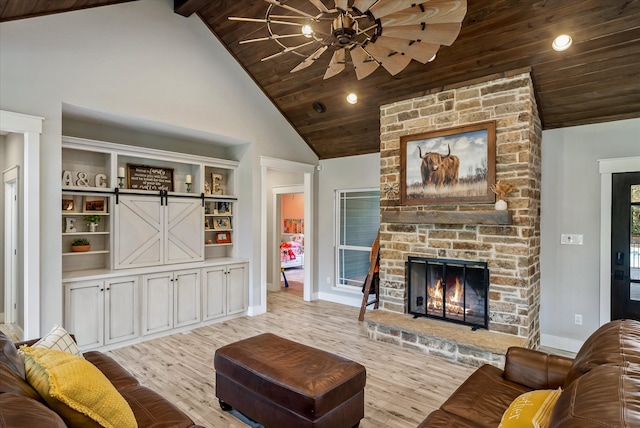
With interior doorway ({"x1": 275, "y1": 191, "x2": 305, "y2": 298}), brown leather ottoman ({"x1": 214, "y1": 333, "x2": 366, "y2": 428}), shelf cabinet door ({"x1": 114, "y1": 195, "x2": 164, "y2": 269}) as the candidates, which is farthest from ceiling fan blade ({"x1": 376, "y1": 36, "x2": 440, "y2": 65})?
interior doorway ({"x1": 275, "y1": 191, "x2": 305, "y2": 298})

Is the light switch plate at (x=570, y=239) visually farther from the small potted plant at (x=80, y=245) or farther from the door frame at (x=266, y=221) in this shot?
the small potted plant at (x=80, y=245)

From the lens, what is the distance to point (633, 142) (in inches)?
149

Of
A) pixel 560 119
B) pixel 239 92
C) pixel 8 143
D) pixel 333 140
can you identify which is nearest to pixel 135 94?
pixel 239 92

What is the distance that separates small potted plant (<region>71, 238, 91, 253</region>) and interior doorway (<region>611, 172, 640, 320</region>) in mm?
6122

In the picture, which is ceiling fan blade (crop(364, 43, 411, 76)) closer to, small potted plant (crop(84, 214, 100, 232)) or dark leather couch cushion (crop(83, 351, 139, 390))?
dark leather couch cushion (crop(83, 351, 139, 390))

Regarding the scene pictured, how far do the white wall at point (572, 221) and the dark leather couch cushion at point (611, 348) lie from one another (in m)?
2.58

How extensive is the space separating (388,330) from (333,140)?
325 centimetres

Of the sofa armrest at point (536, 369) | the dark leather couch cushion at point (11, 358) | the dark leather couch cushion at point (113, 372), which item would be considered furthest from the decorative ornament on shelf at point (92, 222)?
the sofa armrest at point (536, 369)

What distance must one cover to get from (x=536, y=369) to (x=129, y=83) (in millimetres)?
4816

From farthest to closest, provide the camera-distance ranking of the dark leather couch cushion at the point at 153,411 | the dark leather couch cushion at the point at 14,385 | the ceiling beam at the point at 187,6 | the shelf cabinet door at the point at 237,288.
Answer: the shelf cabinet door at the point at 237,288
the ceiling beam at the point at 187,6
the dark leather couch cushion at the point at 153,411
the dark leather couch cushion at the point at 14,385

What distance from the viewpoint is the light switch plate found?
407 centimetres

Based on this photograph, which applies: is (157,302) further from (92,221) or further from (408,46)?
(408,46)

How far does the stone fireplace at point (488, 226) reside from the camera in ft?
12.1

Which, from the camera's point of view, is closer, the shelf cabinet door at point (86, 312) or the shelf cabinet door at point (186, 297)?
the shelf cabinet door at point (86, 312)
